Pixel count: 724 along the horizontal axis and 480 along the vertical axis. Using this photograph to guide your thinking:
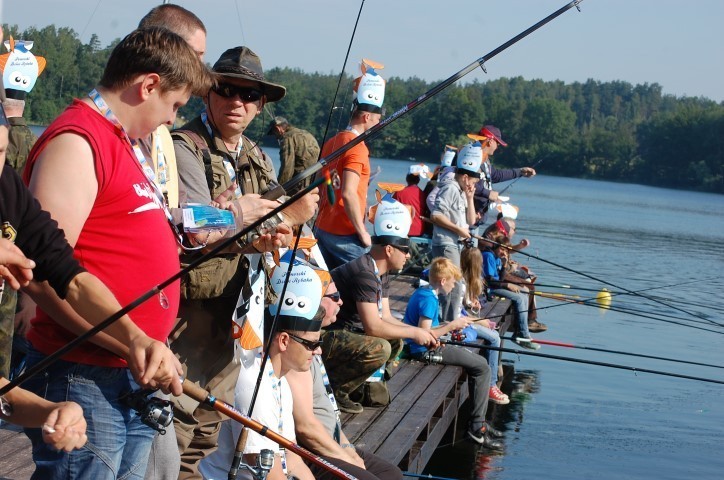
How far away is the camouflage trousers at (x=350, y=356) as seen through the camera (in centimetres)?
593

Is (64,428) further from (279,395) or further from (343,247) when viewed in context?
(343,247)

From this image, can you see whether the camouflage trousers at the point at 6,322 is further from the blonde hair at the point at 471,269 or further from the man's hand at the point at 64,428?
the blonde hair at the point at 471,269

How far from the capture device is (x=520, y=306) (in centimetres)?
1225

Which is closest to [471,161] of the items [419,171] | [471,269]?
[471,269]

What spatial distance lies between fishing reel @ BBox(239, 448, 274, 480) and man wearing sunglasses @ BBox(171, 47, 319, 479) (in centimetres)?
44

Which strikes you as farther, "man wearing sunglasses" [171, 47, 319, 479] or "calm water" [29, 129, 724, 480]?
"calm water" [29, 129, 724, 480]

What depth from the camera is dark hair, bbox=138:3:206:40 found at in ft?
12.9

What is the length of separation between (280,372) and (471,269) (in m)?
6.42

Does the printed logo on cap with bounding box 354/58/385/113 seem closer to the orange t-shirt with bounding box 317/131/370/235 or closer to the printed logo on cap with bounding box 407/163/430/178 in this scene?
the orange t-shirt with bounding box 317/131/370/235

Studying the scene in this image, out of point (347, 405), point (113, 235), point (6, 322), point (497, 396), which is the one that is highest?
point (113, 235)

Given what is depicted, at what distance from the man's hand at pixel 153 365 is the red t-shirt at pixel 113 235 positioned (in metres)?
0.28

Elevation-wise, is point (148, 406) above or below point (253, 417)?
above

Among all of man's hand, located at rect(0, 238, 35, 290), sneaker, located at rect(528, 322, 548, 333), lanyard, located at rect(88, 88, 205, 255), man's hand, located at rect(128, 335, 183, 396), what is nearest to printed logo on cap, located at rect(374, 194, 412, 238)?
lanyard, located at rect(88, 88, 205, 255)

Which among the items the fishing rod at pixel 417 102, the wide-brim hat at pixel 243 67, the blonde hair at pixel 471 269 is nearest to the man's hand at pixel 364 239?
the fishing rod at pixel 417 102
